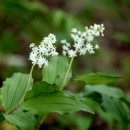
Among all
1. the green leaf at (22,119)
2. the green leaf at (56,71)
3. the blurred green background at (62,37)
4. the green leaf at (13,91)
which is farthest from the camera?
the blurred green background at (62,37)

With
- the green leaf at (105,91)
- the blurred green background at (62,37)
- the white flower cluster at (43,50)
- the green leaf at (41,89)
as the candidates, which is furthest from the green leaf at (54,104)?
the blurred green background at (62,37)

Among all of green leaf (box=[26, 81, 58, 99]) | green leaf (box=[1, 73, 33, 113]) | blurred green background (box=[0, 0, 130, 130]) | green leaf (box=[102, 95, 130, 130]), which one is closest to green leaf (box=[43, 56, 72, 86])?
green leaf (box=[1, 73, 33, 113])

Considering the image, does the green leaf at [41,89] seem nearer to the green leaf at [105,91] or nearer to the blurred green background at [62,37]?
the green leaf at [105,91]

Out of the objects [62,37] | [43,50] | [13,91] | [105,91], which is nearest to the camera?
[43,50]

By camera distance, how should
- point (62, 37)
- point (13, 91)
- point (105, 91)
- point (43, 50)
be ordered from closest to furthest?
1. point (43, 50)
2. point (13, 91)
3. point (105, 91)
4. point (62, 37)

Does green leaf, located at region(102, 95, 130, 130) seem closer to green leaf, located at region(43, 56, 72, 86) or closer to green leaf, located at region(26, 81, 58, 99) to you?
green leaf, located at region(43, 56, 72, 86)

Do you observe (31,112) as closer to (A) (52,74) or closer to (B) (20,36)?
(A) (52,74)

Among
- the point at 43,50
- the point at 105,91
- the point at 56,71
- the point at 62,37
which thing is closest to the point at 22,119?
the point at 43,50

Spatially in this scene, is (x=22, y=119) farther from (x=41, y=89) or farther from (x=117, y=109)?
(x=117, y=109)
